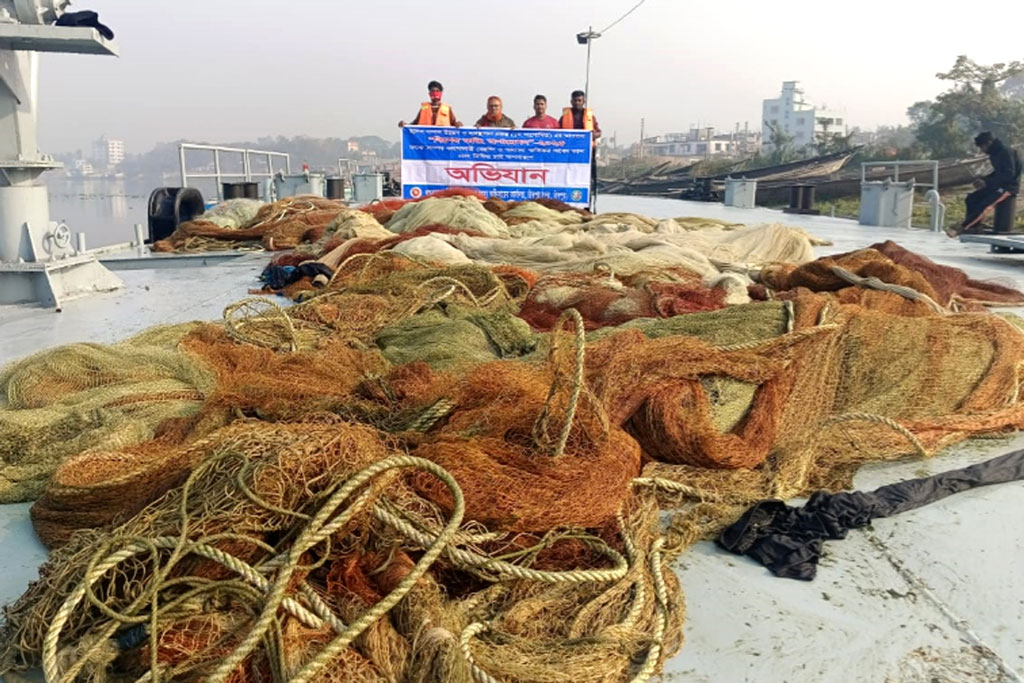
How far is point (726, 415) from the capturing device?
318cm

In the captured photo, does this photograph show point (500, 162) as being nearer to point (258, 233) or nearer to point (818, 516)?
point (258, 233)

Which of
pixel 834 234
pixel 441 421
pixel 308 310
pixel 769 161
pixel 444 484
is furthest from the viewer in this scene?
pixel 769 161

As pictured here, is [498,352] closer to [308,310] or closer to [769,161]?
[308,310]

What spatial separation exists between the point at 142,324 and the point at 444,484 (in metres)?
4.46

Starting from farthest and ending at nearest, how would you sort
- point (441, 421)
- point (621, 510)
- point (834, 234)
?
1. point (834, 234)
2. point (441, 421)
3. point (621, 510)

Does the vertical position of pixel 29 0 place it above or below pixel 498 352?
above

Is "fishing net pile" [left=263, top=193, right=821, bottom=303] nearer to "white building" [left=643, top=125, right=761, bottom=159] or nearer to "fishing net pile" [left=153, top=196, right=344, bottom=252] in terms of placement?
"fishing net pile" [left=153, top=196, right=344, bottom=252]

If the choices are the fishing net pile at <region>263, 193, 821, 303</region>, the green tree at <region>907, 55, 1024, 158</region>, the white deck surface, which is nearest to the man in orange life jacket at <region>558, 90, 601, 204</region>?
the fishing net pile at <region>263, 193, 821, 303</region>

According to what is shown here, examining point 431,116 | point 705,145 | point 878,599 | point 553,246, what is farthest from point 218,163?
point 705,145

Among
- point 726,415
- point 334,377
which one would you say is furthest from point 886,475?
point 334,377

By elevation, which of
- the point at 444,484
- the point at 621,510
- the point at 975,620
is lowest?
the point at 975,620

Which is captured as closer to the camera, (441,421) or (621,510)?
(621,510)

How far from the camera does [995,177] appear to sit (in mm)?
11641

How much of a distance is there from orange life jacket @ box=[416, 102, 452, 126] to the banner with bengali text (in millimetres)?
479
